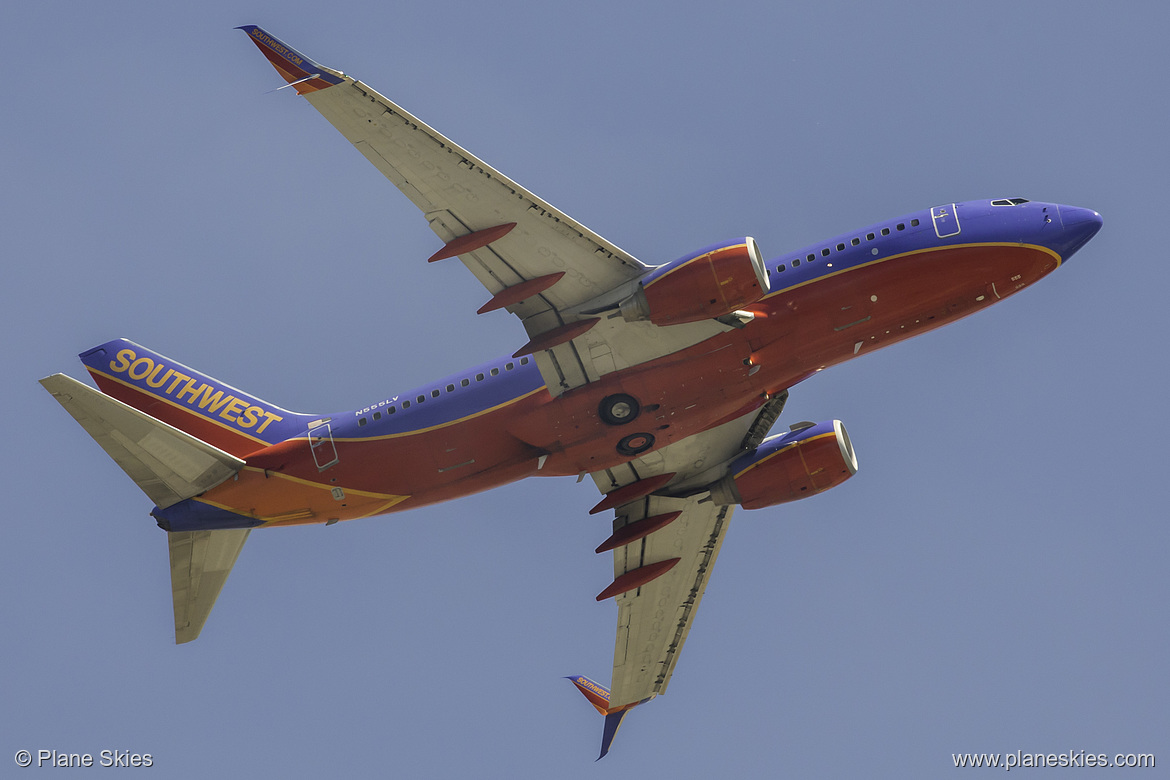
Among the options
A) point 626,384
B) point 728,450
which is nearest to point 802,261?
point 626,384

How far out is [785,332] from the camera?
3781cm

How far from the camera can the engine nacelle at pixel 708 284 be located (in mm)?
35500

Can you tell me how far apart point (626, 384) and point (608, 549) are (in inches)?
360

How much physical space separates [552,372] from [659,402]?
12.0 ft

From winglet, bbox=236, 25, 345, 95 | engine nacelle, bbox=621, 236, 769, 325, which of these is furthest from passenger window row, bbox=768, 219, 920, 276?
winglet, bbox=236, 25, 345, 95

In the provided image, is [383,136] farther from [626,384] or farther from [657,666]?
[657,666]

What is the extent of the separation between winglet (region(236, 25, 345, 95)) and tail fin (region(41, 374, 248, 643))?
11.9 metres

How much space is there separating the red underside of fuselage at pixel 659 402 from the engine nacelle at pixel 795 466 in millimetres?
3678

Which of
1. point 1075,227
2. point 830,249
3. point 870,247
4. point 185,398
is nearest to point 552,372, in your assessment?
point 830,249

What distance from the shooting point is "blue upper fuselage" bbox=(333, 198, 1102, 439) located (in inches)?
1490

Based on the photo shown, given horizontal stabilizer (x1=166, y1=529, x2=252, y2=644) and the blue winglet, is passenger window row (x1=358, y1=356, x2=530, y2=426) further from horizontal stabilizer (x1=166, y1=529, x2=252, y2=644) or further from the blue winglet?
the blue winglet

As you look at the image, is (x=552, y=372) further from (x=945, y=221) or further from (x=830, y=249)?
(x=945, y=221)

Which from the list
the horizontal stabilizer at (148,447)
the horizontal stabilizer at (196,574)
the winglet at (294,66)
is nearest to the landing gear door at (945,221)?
the winglet at (294,66)

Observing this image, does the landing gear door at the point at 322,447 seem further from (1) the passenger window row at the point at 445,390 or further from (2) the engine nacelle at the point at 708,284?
(2) the engine nacelle at the point at 708,284
